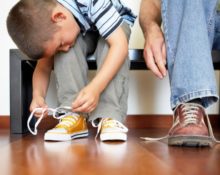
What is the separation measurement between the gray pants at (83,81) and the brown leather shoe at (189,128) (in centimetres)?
23

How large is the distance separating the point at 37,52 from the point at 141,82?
0.65 meters

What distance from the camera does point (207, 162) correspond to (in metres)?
0.65

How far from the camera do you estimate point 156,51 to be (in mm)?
913

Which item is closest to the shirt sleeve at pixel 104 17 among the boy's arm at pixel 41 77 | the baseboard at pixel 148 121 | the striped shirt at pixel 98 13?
the striped shirt at pixel 98 13

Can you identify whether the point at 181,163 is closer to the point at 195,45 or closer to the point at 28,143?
the point at 195,45

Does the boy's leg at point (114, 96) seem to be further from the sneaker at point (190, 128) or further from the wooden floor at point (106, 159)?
the sneaker at point (190, 128)

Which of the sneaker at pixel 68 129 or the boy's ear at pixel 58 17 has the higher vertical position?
the boy's ear at pixel 58 17

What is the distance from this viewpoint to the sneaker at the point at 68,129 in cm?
97

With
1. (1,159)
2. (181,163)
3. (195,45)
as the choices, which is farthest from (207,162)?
(1,159)

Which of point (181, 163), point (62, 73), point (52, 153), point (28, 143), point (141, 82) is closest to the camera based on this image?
point (181, 163)

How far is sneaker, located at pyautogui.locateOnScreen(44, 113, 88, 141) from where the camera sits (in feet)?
3.19

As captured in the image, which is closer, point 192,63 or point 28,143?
point 192,63

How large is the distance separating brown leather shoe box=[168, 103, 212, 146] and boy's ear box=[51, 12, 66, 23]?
1.30ft

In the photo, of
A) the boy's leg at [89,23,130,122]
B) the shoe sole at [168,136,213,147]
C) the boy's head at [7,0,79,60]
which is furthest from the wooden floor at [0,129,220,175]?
the boy's head at [7,0,79,60]
